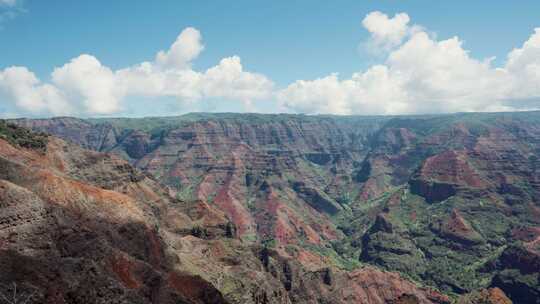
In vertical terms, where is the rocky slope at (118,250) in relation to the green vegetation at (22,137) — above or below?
below

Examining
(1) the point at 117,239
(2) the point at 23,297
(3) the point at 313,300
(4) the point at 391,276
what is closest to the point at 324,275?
(3) the point at 313,300

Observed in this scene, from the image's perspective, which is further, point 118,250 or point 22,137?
point 22,137

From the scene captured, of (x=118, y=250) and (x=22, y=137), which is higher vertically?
(x=22, y=137)

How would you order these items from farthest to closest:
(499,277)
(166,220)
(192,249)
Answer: (499,277)
(166,220)
(192,249)

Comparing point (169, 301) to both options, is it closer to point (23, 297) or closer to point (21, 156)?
point (23, 297)

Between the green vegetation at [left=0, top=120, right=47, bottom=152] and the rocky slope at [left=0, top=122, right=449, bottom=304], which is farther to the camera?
the green vegetation at [left=0, top=120, right=47, bottom=152]

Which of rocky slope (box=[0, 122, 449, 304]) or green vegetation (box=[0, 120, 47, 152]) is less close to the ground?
green vegetation (box=[0, 120, 47, 152])

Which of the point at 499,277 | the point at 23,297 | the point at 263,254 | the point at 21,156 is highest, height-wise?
the point at 21,156

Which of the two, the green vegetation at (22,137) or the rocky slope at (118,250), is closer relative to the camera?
the rocky slope at (118,250)
